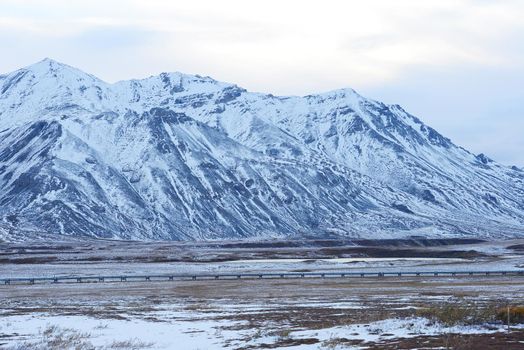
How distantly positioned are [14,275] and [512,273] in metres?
60.1

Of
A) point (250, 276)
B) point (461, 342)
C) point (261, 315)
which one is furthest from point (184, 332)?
point (250, 276)

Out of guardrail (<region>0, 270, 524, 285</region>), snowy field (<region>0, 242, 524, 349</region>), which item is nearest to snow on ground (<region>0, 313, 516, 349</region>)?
snowy field (<region>0, 242, 524, 349</region>)

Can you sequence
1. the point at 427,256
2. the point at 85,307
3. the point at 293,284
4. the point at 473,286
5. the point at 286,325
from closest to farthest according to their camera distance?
the point at 286,325 < the point at 85,307 < the point at 473,286 < the point at 293,284 < the point at 427,256

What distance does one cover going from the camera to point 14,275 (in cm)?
10625

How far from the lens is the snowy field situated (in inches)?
1368

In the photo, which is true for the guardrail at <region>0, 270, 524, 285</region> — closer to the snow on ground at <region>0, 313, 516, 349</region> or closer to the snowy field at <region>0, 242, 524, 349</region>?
the snowy field at <region>0, 242, 524, 349</region>

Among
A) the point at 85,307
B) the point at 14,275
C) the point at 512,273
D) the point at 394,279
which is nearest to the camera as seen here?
the point at 85,307

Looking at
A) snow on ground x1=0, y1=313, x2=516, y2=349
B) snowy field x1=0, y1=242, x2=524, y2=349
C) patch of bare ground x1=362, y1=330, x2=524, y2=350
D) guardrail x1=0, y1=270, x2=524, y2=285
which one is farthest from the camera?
guardrail x1=0, y1=270, x2=524, y2=285

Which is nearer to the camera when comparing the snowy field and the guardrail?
the snowy field

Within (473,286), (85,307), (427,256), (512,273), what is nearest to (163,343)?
(85,307)

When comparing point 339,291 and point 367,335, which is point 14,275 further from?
point 367,335

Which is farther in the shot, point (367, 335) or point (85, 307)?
point (85, 307)

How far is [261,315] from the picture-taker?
4788 centimetres

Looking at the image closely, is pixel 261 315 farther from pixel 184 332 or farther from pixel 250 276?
pixel 250 276
